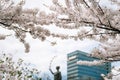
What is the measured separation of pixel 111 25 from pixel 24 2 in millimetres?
1370

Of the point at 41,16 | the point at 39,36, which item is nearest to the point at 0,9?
the point at 39,36

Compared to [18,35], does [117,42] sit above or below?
above

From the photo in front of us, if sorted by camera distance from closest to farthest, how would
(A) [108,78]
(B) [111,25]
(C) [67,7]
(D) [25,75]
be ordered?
(B) [111,25]
(C) [67,7]
(A) [108,78]
(D) [25,75]

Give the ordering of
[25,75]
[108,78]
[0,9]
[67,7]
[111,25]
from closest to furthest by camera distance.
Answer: [0,9]
[111,25]
[67,7]
[108,78]
[25,75]

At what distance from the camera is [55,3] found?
5.42m

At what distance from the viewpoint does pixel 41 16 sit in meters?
5.01

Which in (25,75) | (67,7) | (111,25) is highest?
(25,75)

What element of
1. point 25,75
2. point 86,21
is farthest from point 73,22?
point 25,75

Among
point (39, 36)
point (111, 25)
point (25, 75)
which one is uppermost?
point (25, 75)

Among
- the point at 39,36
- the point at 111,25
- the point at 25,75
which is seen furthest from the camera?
the point at 25,75

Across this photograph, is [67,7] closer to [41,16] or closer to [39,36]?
[41,16]

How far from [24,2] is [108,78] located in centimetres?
284

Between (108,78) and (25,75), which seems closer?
(108,78)

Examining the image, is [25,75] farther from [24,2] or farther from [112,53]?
[24,2]
